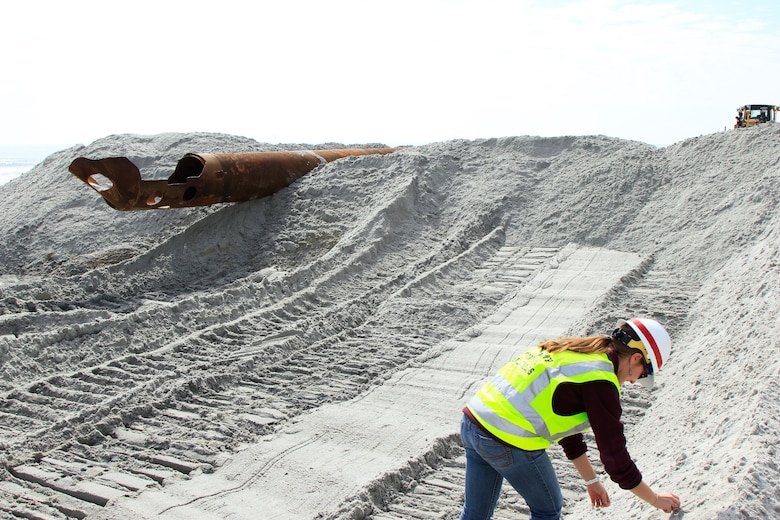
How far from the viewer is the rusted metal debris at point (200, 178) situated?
8.88 metres

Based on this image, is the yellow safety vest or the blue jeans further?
the blue jeans

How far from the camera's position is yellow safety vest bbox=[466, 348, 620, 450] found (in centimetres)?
276

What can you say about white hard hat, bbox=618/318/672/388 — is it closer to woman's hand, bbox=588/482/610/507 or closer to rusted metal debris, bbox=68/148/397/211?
woman's hand, bbox=588/482/610/507

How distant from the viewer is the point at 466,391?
590 cm

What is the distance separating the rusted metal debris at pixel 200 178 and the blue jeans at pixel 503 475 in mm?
7093

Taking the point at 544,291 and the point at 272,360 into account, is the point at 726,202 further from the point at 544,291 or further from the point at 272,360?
the point at 272,360

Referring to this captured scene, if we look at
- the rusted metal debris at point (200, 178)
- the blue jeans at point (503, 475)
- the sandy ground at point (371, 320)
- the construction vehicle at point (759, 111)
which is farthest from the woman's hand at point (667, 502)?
the construction vehicle at point (759, 111)

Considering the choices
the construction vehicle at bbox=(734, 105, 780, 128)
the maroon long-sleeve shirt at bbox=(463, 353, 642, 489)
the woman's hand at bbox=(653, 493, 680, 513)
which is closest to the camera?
the maroon long-sleeve shirt at bbox=(463, 353, 642, 489)

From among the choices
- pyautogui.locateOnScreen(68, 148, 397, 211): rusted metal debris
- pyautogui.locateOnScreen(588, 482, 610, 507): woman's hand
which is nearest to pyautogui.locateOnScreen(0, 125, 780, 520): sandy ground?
pyautogui.locateOnScreen(588, 482, 610, 507): woman's hand

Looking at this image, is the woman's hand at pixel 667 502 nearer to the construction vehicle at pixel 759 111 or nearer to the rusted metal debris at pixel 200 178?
the rusted metal debris at pixel 200 178

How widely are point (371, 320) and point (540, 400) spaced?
16.3 ft

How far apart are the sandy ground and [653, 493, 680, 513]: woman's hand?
6cm

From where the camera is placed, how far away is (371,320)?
25.3 ft

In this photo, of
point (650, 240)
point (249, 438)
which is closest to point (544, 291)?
point (650, 240)
